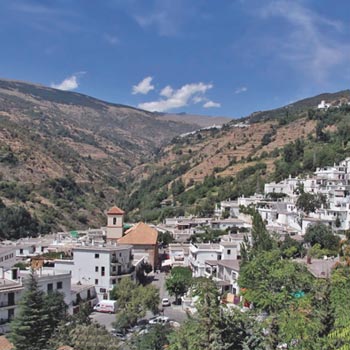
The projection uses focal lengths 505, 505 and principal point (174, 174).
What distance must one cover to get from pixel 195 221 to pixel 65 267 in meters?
28.6

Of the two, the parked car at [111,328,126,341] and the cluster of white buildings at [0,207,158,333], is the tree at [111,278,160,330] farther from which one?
the cluster of white buildings at [0,207,158,333]

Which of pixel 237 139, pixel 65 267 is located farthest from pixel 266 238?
pixel 237 139

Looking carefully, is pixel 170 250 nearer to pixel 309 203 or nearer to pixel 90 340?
pixel 309 203

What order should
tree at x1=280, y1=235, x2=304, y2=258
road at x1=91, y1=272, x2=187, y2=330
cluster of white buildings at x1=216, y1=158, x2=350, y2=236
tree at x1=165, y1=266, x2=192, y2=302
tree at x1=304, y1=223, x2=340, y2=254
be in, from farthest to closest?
cluster of white buildings at x1=216, y1=158, x2=350, y2=236, tree at x1=304, y1=223, x2=340, y2=254, tree at x1=280, y1=235, x2=304, y2=258, tree at x1=165, y1=266, x2=192, y2=302, road at x1=91, y1=272, x2=187, y2=330

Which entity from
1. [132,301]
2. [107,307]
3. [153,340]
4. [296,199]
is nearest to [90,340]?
[153,340]

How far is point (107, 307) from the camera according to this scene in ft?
120

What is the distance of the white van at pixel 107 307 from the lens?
119ft

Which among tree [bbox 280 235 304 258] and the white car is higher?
tree [bbox 280 235 304 258]

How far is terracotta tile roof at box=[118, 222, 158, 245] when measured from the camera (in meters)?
51.8

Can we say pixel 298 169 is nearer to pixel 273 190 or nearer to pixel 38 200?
pixel 273 190

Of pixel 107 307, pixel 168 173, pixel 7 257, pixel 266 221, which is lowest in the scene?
pixel 107 307

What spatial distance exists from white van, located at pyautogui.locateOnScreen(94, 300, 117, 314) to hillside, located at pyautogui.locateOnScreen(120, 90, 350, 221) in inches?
1562

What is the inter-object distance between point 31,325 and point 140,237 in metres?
29.8

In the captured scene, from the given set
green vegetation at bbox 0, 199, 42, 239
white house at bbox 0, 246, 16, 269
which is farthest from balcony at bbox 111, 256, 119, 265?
green vegetation at bbox 0, 199, 42, 239
